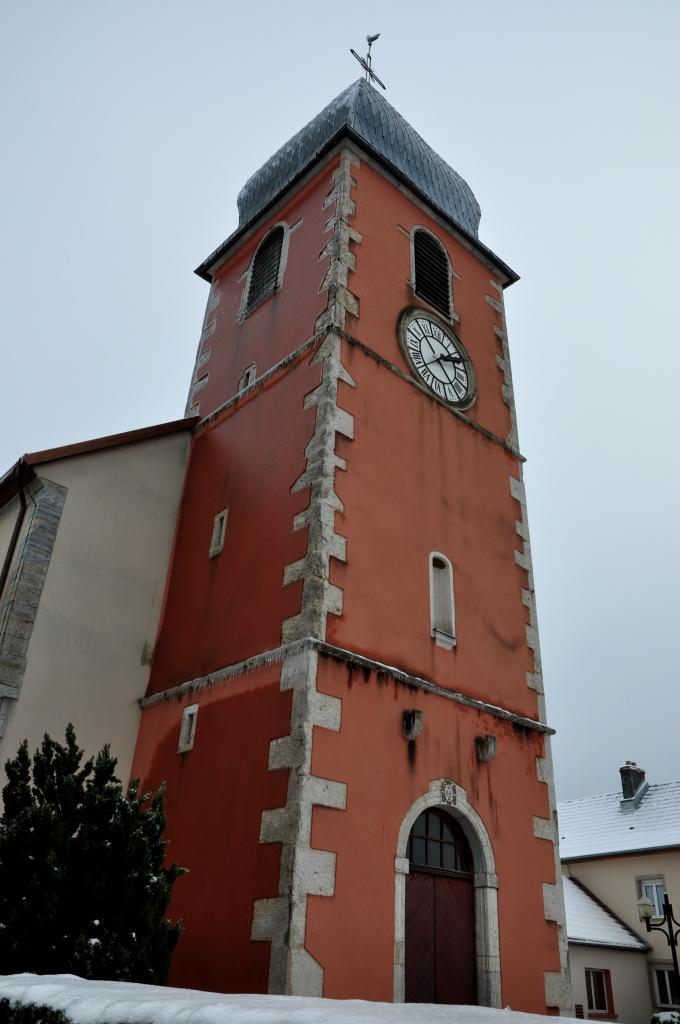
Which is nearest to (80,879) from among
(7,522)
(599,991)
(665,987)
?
(7,522)

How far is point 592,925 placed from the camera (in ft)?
68.8

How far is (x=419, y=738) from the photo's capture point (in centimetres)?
844

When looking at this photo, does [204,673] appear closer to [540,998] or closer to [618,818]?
[540,998]

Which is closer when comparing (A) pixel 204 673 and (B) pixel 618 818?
(A) pixel 204 673

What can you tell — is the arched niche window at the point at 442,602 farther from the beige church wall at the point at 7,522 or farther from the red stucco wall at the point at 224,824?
the beige church wall at the point at 7,522

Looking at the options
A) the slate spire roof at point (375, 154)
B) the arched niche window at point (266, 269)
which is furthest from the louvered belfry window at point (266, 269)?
the slate spire roof at point (375, 154)

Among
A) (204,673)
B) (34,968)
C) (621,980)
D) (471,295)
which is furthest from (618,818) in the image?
(34,968)

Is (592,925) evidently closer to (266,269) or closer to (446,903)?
(446,903)

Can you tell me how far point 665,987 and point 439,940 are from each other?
53.4 feet

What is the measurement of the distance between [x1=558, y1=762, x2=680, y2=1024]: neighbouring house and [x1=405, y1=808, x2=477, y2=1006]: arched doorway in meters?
12.4

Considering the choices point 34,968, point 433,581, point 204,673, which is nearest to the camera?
point 34,968

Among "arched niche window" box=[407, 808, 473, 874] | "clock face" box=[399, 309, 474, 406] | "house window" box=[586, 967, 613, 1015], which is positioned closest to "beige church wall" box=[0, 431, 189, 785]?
"arched niche window" box=[407, 808, 473, 874]

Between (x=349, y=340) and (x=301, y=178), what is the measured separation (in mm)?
4085

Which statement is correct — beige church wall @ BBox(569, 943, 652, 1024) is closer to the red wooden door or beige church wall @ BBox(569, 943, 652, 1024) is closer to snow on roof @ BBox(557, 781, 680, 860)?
snow on roof @ BBox(557, 781, 680, 860)
